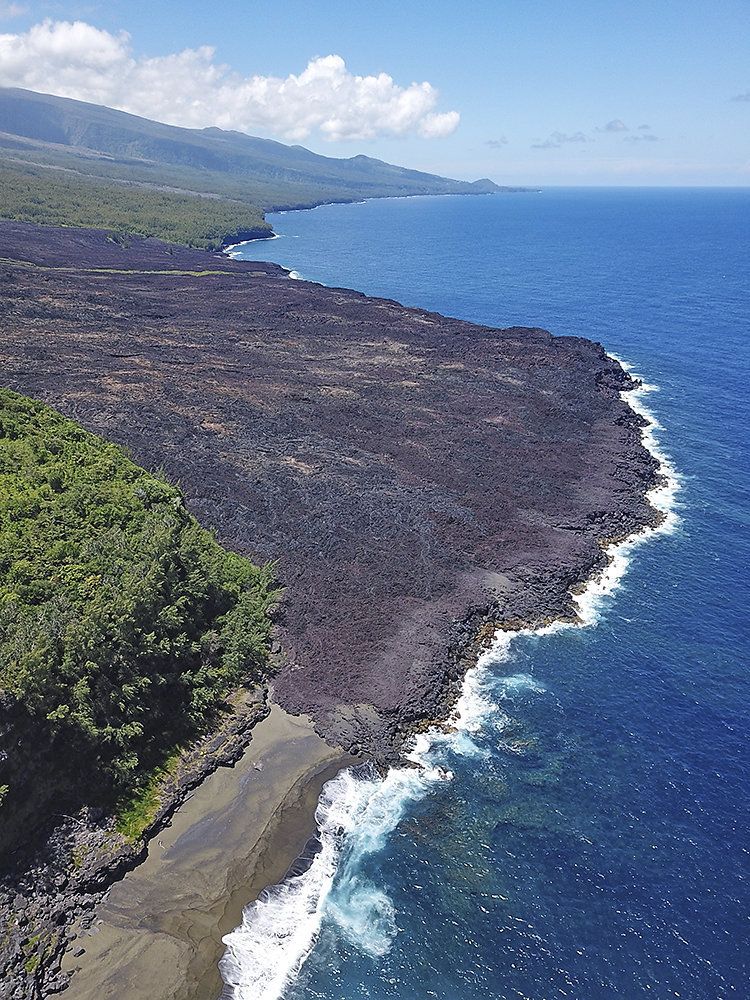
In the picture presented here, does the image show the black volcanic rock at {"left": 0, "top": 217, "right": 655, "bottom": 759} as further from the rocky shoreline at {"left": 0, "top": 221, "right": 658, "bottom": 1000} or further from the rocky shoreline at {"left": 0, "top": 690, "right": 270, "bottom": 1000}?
the rocky shoreline at {"left": 0, "top": 690, "right": 270, "bottom": 1000}

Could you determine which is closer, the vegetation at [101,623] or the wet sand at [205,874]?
the wet sand at [205,874]

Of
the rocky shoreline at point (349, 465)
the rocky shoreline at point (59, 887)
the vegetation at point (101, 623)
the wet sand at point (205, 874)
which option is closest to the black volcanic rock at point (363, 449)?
the rocky shoreline at point (349, 465)

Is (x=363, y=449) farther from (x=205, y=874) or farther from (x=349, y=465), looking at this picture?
(x=205, y=874)

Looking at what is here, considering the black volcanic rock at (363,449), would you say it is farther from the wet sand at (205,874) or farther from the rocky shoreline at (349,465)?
the wet sand at (205,874)

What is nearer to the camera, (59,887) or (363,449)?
(59,887)

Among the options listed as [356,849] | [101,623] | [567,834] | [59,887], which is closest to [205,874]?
[59,887]

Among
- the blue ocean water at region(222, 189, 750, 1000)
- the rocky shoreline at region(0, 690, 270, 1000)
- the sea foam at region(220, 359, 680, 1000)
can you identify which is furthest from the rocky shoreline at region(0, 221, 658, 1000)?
the blue ocean water at region(222, 189, 750, 1000)
